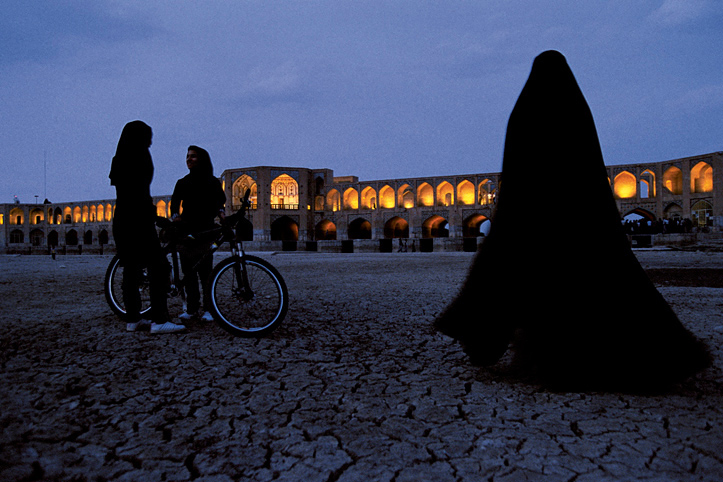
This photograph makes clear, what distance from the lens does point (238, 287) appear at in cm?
242

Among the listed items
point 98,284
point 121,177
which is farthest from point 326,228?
point 121,177

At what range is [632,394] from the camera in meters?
1.35

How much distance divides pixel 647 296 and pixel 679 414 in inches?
14.9

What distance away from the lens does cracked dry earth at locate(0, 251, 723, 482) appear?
95 cm

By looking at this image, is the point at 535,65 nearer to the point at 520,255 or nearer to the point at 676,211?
the point at 520,255

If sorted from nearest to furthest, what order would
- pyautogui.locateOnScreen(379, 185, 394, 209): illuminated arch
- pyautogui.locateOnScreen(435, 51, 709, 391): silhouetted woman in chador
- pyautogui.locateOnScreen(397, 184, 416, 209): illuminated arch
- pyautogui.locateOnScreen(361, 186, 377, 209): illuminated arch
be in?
pyautogui.locateOnScreen(435, 51, 709, 391): silhouetted woman in chador, pyautogui.locateOnScreen(397, 184, 416, 209): illuminated arch, pyautogui.locateOnScreen(379, 185, 394, 209): illuminated arch, pyautogui.locateOnScreen(361, 186, 377, 209): illuminated arch

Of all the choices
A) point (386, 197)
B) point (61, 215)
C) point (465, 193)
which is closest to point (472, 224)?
point (465, 193)

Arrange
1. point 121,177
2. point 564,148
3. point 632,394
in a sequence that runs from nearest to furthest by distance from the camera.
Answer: point 632,394, point 564,148, point 121,177

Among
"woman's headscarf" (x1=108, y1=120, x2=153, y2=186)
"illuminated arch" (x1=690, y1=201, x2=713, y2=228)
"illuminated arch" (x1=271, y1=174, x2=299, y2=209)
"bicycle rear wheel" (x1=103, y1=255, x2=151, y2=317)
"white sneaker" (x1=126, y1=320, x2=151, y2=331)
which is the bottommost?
"white sneaker" (x1=126, y1=320, x2=151, y2=331)

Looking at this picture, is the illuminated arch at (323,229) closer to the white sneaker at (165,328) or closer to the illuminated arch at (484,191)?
the illuminated arch at (484,191)

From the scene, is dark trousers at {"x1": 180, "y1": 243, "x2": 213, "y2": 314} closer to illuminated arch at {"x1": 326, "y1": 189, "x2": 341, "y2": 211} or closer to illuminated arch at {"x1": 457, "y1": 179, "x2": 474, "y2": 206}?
illuminated arch at {"x1": 457, "y1": 179, "x2": 474, "y2": 206}

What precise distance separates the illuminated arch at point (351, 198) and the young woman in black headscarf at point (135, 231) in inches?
1279

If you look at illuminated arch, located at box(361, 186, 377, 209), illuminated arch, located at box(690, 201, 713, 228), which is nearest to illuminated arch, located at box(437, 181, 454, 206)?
illuminated arch, located at box(361, 186, 377, 209)

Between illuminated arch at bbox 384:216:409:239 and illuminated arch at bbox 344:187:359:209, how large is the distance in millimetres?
3224
